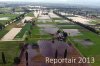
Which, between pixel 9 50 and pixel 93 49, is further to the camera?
pixel 93 49

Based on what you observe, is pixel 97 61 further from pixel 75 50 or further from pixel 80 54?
pixel 75 50

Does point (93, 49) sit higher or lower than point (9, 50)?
lower

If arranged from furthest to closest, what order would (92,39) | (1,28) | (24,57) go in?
(1,28)
(92,39)
(24,57)

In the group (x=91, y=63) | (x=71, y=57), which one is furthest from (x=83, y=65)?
(x=71, y=57)

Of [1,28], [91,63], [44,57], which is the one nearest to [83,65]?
[91,63]

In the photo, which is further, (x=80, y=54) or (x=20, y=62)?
(x=80, y=54)

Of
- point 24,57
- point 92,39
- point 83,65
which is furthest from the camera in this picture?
point 92,39

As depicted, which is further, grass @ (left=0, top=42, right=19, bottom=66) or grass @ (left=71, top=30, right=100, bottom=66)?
grass @ (left=71, top=30, right=100, bottom=66)

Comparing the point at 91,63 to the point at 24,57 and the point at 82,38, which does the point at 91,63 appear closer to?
the point at 24,57

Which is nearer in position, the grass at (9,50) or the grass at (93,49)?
the grass at (9,50)
